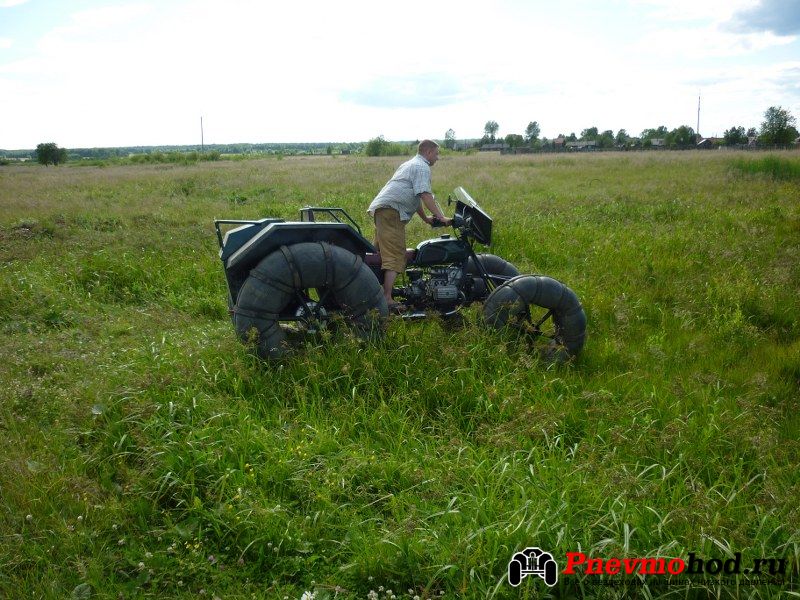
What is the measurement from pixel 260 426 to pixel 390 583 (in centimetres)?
154

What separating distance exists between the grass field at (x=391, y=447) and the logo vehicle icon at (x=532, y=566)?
4 cm

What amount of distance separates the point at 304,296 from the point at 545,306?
6.96 ft

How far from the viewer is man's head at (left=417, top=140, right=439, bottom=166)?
19.5 feet

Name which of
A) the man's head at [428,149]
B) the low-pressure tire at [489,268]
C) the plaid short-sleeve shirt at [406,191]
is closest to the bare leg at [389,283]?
the plaid short-sleeve shirt at [406,191]

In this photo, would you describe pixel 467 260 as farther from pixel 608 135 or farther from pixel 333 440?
pixel 608 135

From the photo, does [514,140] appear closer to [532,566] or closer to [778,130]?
[778,130]

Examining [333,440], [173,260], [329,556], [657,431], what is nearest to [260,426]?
[333,440]

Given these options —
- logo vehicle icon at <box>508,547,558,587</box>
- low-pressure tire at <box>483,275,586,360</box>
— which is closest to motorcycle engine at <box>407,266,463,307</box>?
low-pressure tire at <box>483,275,586,360</box>

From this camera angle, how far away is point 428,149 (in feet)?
19.5

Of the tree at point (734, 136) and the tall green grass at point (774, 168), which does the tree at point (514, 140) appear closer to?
the tree at point (734, 136)

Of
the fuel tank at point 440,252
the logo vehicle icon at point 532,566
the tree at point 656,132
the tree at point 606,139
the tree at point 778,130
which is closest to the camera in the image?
the logo vehicle icon at point 532,566

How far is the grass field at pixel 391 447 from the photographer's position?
285 cm

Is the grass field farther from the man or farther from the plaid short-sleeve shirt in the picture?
the plaid short-sleeve shirt

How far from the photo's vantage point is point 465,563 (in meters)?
2.71
